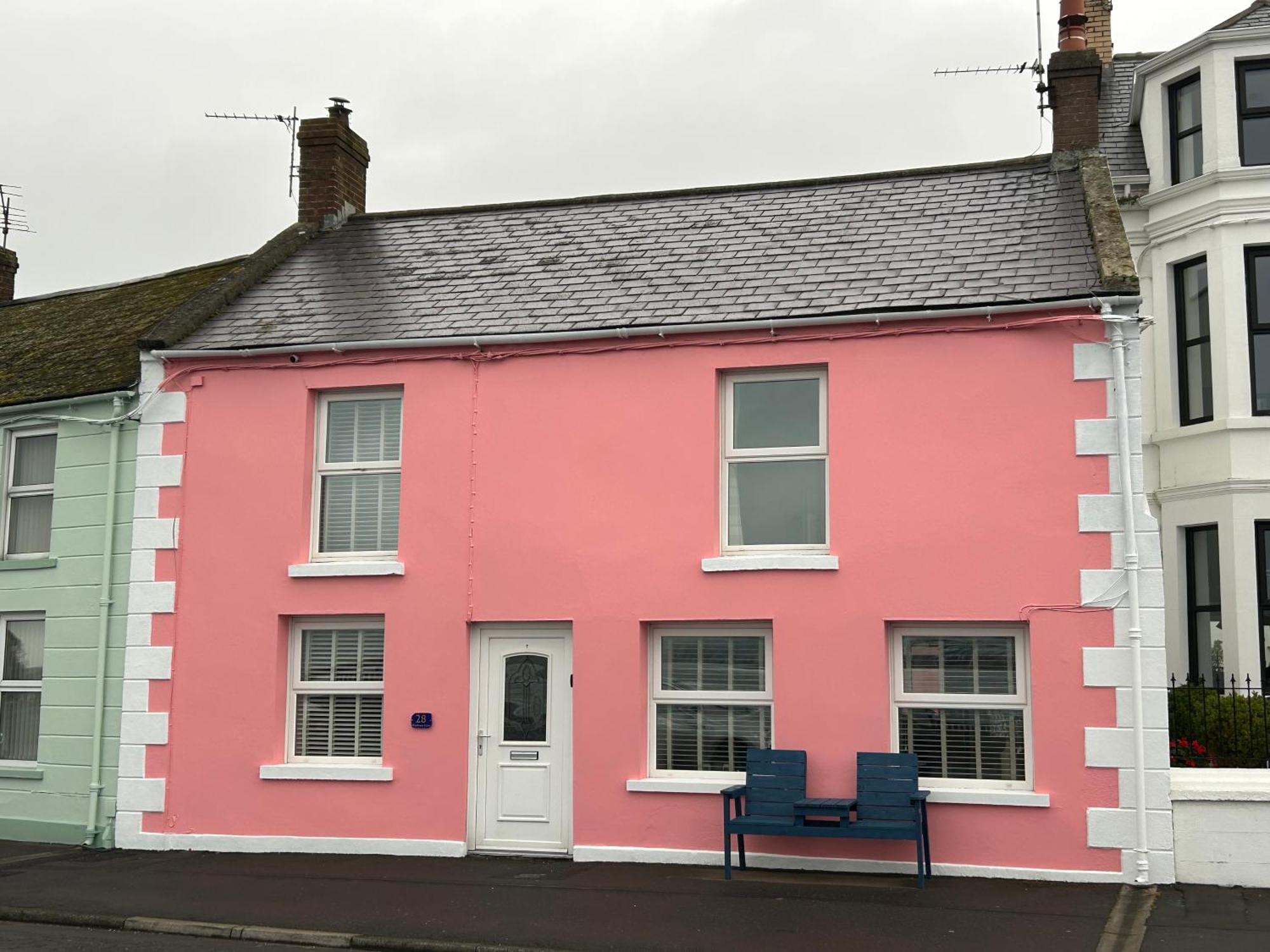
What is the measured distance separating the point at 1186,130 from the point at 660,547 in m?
10.1

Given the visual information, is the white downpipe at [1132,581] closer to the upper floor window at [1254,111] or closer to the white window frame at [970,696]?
the white window frame at [970,696]

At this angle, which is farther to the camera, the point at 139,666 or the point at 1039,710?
the point at 139,666

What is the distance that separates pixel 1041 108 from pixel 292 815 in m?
14.9

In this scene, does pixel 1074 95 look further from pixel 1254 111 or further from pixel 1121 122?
pixel 1121 122

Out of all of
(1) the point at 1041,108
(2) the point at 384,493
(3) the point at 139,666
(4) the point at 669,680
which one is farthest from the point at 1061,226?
(3) the point at 139,666

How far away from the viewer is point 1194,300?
16.6 metres

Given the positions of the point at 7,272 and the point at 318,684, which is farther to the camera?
the point at 7,272

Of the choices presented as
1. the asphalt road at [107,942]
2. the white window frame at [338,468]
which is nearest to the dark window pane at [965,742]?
the white window frame at [338,468]

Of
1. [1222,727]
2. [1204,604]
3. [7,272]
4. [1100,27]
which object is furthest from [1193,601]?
[7,272]

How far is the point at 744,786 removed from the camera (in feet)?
36.2

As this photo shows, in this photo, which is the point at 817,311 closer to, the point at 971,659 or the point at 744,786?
the point at 971,659

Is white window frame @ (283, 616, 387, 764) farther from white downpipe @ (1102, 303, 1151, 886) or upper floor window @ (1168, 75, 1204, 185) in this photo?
upper floor window @ (1168, 75, 1204, 185)

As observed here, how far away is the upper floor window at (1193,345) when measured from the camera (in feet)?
53.3

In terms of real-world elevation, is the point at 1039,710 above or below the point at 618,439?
below
